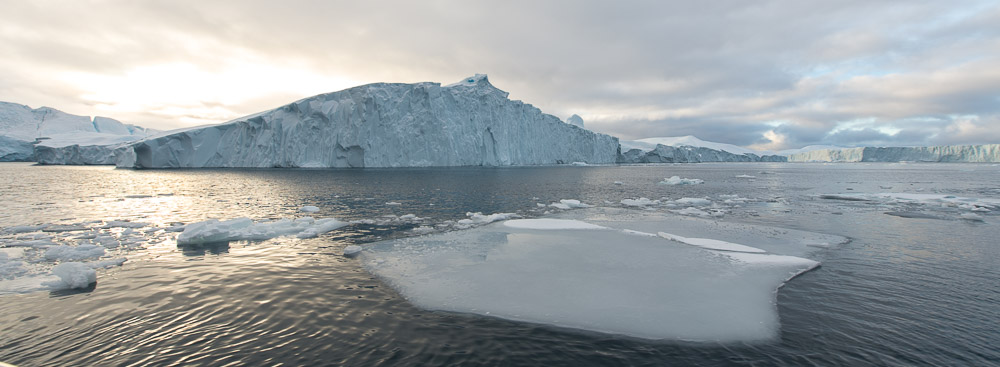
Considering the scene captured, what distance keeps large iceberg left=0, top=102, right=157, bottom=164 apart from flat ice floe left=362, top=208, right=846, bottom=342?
10055cm

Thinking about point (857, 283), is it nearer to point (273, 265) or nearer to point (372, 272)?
point (372, 272)

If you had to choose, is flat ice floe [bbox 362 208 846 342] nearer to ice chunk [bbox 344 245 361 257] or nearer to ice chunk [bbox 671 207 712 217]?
ice chunk [bbox 344 245 361 257]

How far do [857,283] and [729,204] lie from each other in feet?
53.1

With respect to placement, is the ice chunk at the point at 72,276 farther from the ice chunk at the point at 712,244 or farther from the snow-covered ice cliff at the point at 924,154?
the snow-covered ice cliff at the point at 924,154

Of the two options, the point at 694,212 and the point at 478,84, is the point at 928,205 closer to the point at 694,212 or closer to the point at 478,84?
the point at 694,212

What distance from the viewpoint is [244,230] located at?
42.3 feet

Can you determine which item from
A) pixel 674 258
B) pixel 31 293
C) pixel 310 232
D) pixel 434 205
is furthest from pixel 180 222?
pixel 674 258

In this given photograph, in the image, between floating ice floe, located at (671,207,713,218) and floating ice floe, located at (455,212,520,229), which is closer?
floating ice floe, located at (455,212,520,229)

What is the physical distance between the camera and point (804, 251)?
1124cm

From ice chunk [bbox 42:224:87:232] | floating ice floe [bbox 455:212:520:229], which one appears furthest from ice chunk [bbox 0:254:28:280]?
floating ice floe [bbox 455:212:520:229]

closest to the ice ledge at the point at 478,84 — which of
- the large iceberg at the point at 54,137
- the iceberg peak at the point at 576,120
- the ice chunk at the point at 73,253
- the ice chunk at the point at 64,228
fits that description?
the ice chunk at the point at 64,228

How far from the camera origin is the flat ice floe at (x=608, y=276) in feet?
21.6

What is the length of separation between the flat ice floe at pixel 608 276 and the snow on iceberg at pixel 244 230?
12.3ft

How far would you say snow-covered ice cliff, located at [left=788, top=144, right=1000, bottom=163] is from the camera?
526 feet
